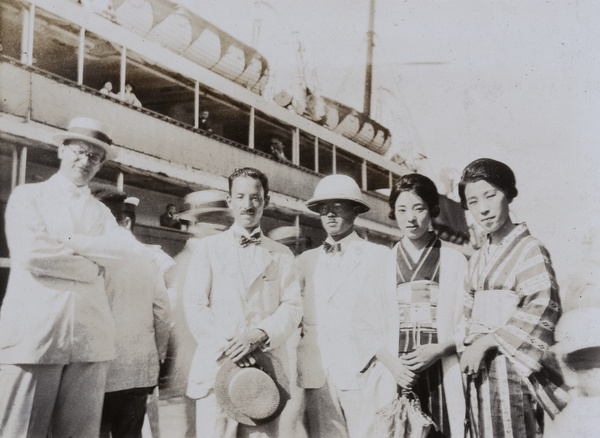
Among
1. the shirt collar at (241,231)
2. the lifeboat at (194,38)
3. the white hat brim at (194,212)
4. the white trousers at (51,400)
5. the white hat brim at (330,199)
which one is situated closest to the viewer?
the white trousers at (51,400)

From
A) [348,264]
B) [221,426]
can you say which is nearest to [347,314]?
[348,264]

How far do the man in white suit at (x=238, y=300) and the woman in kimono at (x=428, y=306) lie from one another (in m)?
0.56

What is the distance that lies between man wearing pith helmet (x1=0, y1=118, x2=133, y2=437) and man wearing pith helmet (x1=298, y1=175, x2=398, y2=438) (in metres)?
1.00

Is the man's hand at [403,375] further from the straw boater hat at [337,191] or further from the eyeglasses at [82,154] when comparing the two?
the eyeglasses at [82,154]

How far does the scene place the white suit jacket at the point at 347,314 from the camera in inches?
98.2

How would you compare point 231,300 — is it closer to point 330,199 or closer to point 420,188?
point 330,199

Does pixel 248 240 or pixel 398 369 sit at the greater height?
pixel 248 240

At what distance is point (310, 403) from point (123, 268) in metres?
1.19

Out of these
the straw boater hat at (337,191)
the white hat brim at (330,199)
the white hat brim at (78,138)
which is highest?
the white hat brim at (78,138)

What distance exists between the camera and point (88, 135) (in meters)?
2.44

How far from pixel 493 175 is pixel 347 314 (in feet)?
3.27

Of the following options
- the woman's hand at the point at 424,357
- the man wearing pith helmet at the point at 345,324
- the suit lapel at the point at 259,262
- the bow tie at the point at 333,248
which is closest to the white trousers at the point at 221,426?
the man wearing pith helmet at the point at 345,324

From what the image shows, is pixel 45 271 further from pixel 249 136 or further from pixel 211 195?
pixel 249 136

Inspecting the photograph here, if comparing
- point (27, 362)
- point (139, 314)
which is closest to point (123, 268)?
point (139, 314)
